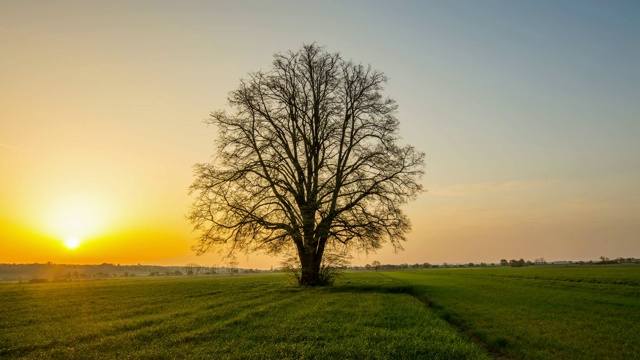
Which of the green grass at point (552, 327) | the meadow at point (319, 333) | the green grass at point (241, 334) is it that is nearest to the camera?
the green grass at point (241, 334)

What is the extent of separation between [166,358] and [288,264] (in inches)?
812

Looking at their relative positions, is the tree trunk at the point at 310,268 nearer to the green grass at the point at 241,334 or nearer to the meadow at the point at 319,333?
the meadow at the point at 319,333

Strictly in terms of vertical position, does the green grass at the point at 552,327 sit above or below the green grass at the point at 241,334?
below

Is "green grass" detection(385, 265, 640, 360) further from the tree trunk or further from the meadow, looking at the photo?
the tree trunk

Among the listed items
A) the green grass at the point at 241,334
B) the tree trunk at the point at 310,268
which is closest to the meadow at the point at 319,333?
the green grass at the point at 241,334

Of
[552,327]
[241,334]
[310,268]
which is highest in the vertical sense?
[310,268]

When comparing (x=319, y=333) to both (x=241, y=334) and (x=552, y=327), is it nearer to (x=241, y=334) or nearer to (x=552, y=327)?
(x=241, y=334)

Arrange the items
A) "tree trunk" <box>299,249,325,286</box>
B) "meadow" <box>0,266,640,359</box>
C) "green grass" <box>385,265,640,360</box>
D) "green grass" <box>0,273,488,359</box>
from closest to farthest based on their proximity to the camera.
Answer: "green grass" <box>0,273,488,359</box>, "meadow" <box>0,266,640,359</box>, "green grass" <box>385,265,640,360</box>, "tree trunk" <box>299,249,325,286</box>

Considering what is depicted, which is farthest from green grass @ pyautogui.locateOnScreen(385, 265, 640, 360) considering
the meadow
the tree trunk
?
the tree trunk

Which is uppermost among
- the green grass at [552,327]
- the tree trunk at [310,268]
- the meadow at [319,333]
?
the tree trunk at [310,268]

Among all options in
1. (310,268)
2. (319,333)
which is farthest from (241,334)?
(310,268)

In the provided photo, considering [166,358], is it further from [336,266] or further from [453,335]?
[336,266]

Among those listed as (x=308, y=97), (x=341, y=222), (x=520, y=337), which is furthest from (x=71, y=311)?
(x=308, y=97)

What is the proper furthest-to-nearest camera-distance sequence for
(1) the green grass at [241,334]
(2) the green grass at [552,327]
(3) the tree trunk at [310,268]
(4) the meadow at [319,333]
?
(3) the tree trunk at [310,268] → (2) the green grass at [552,327] → (4) the meadow at [319,333] → (1) the green grass at [241,334]
